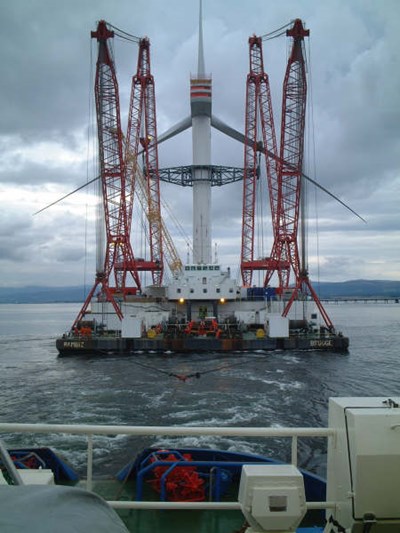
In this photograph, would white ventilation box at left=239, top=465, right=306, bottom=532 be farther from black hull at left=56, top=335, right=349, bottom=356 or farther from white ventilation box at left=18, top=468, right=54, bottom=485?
black hull at left=56, top=335, right=349, bottom=356

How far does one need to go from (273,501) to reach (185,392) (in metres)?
19.1

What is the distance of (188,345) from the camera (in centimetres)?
3438

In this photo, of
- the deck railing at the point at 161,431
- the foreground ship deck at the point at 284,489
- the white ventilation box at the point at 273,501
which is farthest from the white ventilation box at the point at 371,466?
the white ventilation box at the point at 273,501

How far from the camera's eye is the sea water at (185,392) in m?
14.2

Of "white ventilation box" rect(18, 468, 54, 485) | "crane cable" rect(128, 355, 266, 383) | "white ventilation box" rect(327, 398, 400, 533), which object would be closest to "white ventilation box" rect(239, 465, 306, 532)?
"white ventilation box" rect(327, 398, 400, 533)

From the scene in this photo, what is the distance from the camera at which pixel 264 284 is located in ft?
162

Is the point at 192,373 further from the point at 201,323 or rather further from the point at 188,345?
the point at 201,323

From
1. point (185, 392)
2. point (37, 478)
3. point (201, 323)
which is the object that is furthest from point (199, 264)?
point (37, 478)

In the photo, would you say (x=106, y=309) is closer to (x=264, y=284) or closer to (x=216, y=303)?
(x=216, y=303)

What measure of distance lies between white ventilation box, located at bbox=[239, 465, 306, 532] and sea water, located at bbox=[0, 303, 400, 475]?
9.75 meters

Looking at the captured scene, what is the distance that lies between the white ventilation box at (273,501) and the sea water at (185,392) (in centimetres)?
975

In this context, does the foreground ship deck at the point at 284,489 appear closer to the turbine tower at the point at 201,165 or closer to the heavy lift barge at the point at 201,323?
the heavy lift barge at the point at 201,323

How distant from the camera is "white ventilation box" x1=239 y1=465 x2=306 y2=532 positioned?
10.7 ft

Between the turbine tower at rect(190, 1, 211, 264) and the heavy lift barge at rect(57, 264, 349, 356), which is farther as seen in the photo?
the turbine tower at rect(190, 1, 211, 264)
